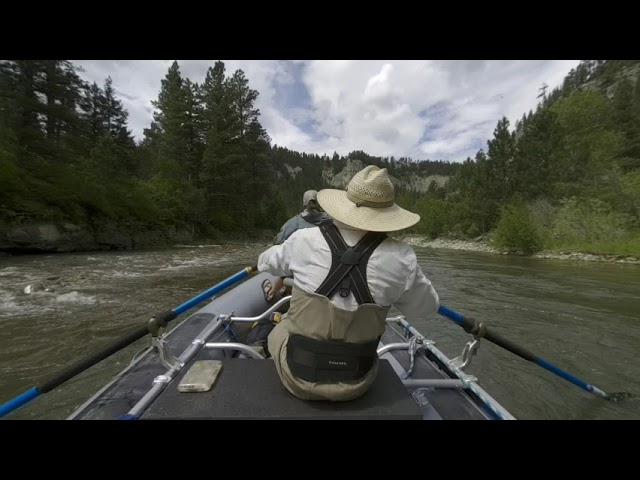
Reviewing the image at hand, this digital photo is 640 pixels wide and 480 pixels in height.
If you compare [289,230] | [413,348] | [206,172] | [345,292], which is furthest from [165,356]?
[206,172]

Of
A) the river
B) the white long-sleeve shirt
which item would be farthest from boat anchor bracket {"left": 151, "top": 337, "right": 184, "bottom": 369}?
the river

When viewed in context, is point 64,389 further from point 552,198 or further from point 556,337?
point 552,198

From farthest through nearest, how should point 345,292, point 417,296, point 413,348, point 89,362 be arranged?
point 413,348
point 89,362
point 417,296
point 345,292

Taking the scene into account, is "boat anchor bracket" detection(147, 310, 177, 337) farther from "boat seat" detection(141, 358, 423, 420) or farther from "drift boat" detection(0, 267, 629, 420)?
"boat seat" detection(141, 358, 423, 420)

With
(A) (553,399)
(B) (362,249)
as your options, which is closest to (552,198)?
(A) (553,399)

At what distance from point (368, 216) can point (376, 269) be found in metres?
0.29

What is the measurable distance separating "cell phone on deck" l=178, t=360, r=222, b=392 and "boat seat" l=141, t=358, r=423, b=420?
3cm

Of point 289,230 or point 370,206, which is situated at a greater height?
point 370,206

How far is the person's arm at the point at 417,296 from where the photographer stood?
5.51 ft

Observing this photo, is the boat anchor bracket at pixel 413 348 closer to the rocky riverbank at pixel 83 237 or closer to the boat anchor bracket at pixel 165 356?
the boat anchor bracket at pixel 165 356

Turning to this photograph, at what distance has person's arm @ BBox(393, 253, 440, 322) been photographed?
1.68 meters

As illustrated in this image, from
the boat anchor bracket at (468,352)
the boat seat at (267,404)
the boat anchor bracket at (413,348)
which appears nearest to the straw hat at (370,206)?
the boat seat at (267,404)

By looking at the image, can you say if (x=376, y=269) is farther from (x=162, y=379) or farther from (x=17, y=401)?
(x=17, y=401)

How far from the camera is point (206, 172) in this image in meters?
26.1
